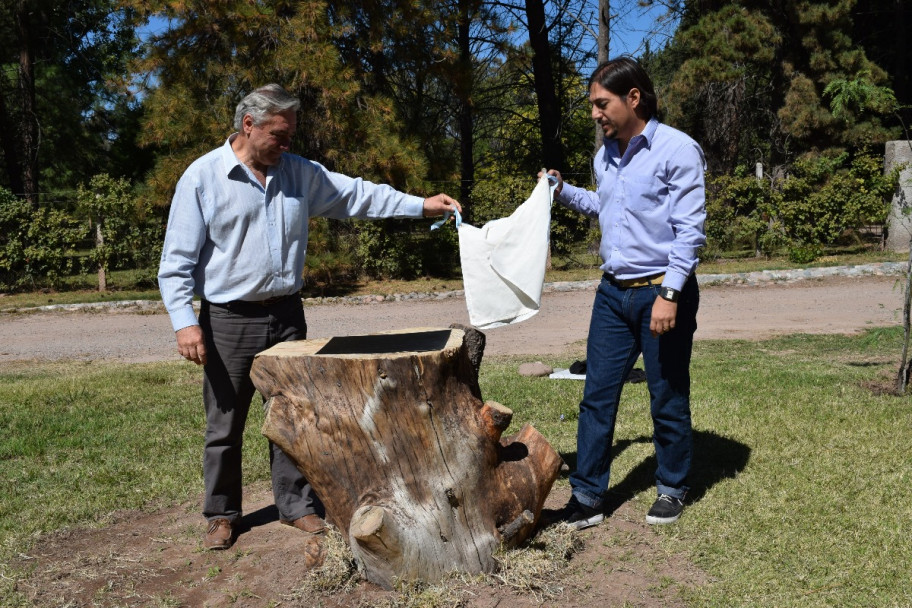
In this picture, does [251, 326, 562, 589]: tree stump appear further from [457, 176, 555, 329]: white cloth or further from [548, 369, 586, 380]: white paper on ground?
[548, 369, 586, 380]: white paper on ground

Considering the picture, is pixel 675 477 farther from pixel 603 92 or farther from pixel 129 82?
pixel 129 82

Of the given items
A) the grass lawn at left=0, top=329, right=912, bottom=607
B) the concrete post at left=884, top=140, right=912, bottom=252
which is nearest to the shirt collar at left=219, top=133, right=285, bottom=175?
the grass lawn at left=0, top=329, right=912, bottom=607

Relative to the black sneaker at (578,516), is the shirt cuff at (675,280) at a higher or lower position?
higher

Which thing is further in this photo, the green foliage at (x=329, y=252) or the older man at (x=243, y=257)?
the green foliage at (x=329, y=252)

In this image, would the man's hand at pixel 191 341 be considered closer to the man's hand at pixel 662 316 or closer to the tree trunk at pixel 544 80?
the man's hand at pixel 662 316

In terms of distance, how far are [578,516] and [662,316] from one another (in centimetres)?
108

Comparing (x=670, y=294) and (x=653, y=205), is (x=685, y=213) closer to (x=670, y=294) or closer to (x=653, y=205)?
(x=653, y=205)

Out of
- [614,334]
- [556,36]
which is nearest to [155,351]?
[614,334]

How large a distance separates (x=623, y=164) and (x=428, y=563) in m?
1.90

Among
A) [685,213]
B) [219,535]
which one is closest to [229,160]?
[219,535]

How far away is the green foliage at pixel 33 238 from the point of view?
575 inches

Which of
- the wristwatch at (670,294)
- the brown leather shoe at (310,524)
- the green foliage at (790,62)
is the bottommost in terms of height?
the brown leather shoe at (310,524)

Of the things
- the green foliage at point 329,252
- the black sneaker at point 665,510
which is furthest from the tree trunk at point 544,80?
the black sneaker at point 665,510

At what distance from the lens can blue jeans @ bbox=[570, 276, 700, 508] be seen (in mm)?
3738
